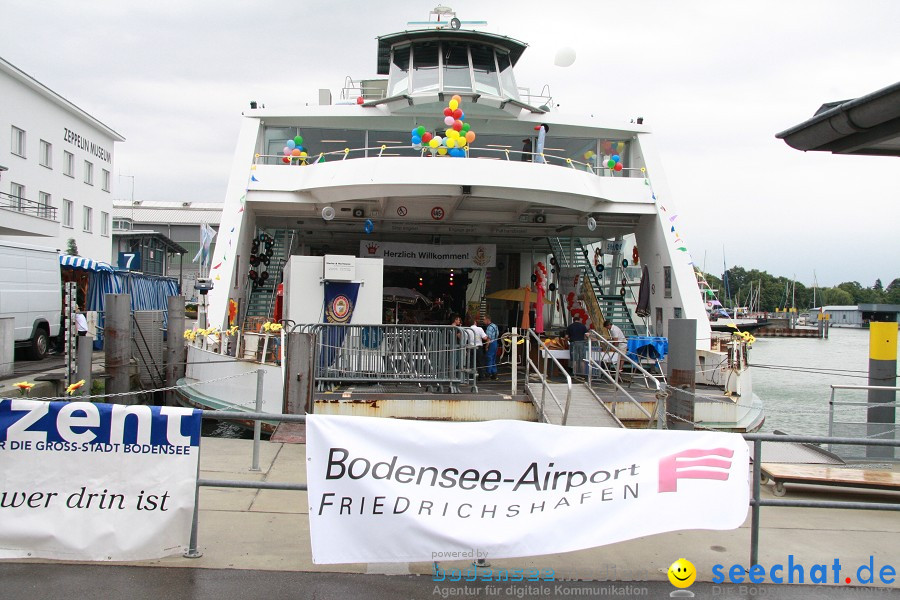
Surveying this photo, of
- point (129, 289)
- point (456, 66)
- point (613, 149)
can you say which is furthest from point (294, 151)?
point (129, 289)

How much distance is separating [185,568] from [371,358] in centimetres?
634

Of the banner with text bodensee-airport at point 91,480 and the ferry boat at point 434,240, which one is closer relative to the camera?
the banner with text bodensee-airport at point 91,480

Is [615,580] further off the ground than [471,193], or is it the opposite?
[471,193]

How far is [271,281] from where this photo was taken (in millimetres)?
17797

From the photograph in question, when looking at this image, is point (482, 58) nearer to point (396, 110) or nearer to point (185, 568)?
point (396, 110)

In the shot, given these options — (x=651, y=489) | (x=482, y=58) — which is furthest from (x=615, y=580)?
(x=482, y=58)

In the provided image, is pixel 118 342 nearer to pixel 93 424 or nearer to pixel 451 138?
pixel 451 138

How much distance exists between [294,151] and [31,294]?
7.97m

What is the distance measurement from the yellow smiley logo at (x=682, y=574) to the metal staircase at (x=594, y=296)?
12482mm

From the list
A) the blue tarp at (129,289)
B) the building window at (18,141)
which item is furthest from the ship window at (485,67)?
the building window at (18,141)

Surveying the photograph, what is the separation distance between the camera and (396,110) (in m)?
15.4

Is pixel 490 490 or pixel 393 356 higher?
pixel 393 356

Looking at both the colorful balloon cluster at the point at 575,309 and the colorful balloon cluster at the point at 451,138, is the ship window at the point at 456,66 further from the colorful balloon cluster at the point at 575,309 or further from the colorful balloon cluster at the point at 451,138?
the colorful balloon cluster at the point at 575,309

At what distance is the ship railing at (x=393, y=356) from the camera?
10.6 m
